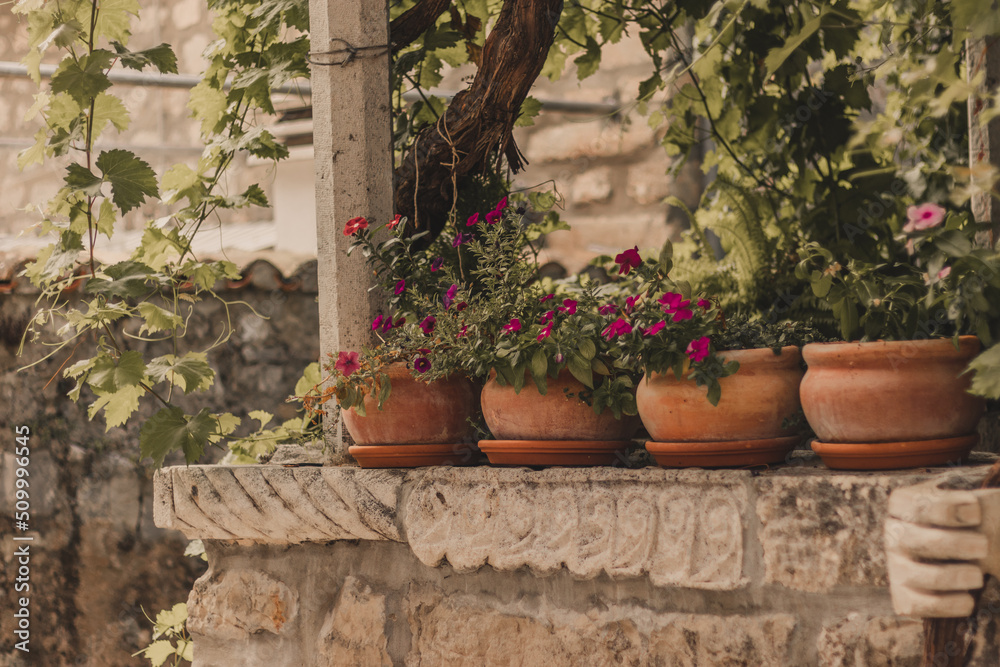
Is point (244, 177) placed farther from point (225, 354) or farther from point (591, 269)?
point (591, 269)

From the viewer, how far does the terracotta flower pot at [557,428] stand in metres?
1.66

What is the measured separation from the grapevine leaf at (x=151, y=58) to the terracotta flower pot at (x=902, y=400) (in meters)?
1.55

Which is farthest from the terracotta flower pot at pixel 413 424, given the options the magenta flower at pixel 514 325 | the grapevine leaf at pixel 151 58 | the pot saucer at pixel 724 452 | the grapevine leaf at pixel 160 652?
the grapevine leaf at pixel 160 652

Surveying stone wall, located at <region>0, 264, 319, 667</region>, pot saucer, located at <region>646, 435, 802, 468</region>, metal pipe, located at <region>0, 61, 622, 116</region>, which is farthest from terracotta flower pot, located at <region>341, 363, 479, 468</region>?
stone wall, located at <region>0, 264, 319, 667</region>

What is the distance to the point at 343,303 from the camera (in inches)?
76.2

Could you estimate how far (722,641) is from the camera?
4.75 feet

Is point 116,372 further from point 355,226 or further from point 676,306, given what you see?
point 676,306

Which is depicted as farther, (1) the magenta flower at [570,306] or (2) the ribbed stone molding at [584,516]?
(1) the magenta flower at [570,306]

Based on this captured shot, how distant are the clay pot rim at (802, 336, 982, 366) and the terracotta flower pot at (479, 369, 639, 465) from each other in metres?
0.43

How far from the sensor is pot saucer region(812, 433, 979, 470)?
1.39m

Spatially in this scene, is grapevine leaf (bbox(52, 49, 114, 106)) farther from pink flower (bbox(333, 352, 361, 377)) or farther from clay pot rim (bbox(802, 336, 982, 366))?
clay pot rim (bbox(802, 336, 982, 366))

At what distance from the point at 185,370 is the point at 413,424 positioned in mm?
571

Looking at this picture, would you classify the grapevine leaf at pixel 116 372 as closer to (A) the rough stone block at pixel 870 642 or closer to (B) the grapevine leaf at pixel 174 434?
(B) the grapevine leaf at pixel 174 434

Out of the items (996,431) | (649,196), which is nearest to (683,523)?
(996,431)
